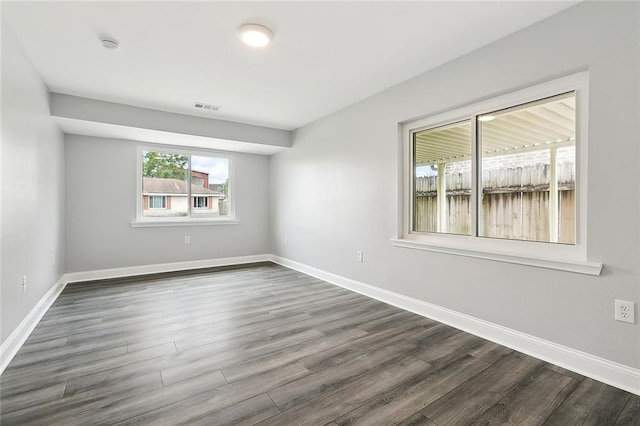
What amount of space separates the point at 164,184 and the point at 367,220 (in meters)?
3.48

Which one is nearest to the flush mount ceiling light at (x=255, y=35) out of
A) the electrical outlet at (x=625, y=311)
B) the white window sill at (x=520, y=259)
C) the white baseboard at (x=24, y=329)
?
the white window sill at (x=520, y=259)

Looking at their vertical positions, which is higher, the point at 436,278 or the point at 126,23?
the point at 126,23

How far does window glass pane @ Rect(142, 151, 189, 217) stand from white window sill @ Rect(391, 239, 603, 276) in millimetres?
3886

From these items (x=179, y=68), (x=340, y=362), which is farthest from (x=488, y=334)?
(x=179, y=68)

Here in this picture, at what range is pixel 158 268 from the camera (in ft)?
15.9

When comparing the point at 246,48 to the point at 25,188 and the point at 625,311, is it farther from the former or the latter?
the point at 625,311

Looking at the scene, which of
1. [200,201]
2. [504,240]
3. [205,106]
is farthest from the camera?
[200,201]

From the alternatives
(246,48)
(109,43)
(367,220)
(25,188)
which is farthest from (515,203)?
(25,188)

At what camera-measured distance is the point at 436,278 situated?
9.38ft

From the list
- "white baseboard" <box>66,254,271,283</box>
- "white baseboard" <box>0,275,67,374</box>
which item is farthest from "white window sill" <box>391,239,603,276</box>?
"white baseboard" <box>66,254,271,283</box>

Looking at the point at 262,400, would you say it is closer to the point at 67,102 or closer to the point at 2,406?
the point at 2,406

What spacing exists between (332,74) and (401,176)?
4.18ft

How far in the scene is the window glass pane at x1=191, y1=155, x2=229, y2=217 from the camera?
17.3 feet

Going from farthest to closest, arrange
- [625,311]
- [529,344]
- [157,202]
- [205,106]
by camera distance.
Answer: [157,202], [205,106], [529,344], [625,311]
